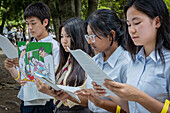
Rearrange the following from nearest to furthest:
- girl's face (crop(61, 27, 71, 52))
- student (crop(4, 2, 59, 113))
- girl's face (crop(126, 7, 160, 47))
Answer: girl's face (crop(126, 7, 160, 47))
girl's face (crop(61, 27, 71, 52))
student (crop(4, 2, 59, 113))

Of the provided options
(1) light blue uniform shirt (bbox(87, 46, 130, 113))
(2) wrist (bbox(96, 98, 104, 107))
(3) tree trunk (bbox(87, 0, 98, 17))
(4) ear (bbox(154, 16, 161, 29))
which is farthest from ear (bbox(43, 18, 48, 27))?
(3) tree trunk (bbox(87, 0, 98, 17))

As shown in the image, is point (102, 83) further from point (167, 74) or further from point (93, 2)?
point (93, 2)

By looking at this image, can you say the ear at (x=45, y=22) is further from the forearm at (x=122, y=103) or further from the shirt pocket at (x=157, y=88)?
the shirt pocket at (x=157, y=88)

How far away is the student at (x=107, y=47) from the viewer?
1.87 metres

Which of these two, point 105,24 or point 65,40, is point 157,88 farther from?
point 65,40

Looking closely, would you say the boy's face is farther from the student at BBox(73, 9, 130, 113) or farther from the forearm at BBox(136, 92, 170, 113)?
the forearm at BBox(136, 92, 170, 113)

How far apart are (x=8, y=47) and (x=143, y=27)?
156 centimetres

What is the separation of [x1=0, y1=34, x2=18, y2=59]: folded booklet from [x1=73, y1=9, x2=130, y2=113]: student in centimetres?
93

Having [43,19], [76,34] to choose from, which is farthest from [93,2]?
[76,34]

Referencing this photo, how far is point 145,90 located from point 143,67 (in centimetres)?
17

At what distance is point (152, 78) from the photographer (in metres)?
1.46

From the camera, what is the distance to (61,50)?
2.52 m

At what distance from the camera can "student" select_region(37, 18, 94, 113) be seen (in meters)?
2.21

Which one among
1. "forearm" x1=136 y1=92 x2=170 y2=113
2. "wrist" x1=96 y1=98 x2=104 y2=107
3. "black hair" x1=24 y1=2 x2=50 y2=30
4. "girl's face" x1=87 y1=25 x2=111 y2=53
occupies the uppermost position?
"black hair" x1=24 y1=2 x2=50 y2=30
